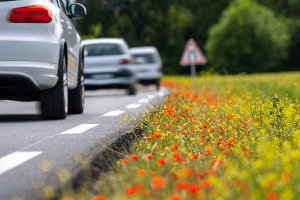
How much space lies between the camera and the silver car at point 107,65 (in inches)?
634

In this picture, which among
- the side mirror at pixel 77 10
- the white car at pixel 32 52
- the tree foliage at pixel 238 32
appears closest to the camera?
the white car at pixel 32 52

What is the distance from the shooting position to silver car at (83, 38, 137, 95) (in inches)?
634

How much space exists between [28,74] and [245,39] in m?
60.7

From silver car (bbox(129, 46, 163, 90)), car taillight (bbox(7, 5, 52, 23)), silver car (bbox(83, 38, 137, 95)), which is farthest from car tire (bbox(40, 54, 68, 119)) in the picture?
silver car (bbox(129, 46, 163, 90))

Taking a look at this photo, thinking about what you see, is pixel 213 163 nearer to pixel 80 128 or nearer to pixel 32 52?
pixel 80 128

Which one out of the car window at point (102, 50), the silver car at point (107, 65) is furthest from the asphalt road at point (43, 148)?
the car window at point (102, 50)

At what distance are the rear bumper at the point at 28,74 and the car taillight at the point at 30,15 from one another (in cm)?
52

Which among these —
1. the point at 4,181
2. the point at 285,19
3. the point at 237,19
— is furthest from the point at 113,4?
the point at 4,181

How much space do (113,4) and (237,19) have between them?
22060mm

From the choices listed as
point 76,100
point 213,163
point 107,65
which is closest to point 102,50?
point 107,65

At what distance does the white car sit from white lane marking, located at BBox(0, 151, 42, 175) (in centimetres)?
233

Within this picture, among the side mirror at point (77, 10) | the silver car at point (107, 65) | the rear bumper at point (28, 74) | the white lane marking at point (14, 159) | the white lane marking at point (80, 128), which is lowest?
the silver car at point (107, 65)

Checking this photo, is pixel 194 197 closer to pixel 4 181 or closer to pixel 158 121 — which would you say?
pixel 4 181

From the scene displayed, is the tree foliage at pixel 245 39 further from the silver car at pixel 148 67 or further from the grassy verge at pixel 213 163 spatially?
the grassy verge at pixel 213 163
